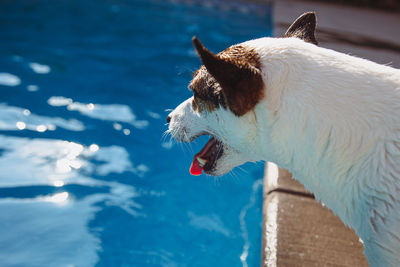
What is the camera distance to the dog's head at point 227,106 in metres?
1.65

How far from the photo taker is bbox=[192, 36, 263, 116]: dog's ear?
1.57 m

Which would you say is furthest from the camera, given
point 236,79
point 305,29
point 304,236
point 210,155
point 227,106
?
point 304,236

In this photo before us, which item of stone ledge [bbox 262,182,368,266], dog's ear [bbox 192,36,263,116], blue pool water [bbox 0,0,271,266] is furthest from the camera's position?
blue pool water [bbox 0,0,271,266]

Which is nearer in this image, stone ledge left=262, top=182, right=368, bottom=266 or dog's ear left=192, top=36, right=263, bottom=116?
dog's ear left=192, top=36, right=263, bottom=116

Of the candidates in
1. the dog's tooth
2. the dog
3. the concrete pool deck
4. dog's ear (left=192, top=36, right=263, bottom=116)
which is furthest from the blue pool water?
dog's ear (left=192, top=36, right=263, bottom=116)

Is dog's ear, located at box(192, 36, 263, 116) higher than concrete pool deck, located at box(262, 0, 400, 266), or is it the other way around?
dog's ear, located at box(192, 36, 263, 116)

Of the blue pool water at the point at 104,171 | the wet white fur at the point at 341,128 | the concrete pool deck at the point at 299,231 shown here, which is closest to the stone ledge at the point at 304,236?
the concrete pool deck at the point at 299,231

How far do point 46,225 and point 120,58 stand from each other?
3.85m

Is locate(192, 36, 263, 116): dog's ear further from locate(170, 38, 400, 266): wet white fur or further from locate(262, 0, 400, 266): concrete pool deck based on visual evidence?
locate(262, 0, 400, 266): concrete pool deck

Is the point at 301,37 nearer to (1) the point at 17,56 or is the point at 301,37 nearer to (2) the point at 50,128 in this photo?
(2) the point at 50,128

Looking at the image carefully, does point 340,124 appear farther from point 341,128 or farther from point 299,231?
point 299,231

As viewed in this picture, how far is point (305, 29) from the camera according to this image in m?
2.08

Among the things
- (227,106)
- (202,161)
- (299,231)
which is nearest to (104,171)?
(202,161)

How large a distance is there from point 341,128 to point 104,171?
99.9 inches
